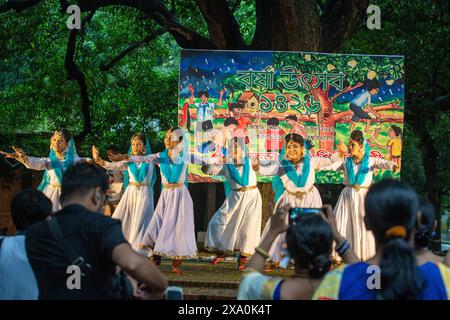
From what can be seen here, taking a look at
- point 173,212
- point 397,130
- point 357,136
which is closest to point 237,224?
→ point 173,212

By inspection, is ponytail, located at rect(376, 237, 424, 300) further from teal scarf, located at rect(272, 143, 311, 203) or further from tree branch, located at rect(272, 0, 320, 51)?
tree branch, located at rect(272, 0, 320, 51)

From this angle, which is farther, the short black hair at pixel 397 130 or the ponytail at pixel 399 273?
the short black hair at pixel 397 130

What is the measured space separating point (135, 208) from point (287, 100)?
9.38 ft

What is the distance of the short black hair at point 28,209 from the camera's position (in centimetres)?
499

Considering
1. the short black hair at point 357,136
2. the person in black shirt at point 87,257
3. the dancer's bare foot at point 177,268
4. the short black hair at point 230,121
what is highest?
the short black hair at point 230,121

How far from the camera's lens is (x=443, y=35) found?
16.2 metres

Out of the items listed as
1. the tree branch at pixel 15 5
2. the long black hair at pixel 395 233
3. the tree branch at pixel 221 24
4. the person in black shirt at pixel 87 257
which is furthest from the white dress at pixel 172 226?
the long black hair at pixel 395 233

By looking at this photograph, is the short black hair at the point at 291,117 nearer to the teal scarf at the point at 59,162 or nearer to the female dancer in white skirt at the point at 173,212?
the female dancer in white skirt at the point at 173,212

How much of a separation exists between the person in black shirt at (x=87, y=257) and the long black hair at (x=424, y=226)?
139 centimetres

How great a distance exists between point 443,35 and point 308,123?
490 cm

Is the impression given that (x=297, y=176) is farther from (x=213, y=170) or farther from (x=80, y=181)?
(x=80, y=181)

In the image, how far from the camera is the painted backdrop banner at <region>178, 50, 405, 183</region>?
1267 centimetres
